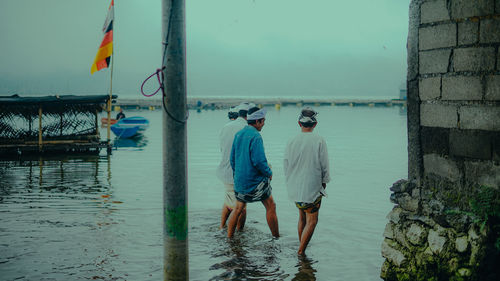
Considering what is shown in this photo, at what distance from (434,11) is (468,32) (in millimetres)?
496

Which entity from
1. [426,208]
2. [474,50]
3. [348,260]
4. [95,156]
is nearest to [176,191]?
[426,208]

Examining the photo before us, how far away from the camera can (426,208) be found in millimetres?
5246

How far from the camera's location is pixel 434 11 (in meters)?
5.16

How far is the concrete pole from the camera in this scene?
13.9 ft

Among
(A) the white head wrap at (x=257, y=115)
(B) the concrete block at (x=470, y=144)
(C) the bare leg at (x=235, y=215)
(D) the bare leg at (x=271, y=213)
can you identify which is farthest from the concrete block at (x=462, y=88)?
(C) the bare leg at (x=235, y=215)

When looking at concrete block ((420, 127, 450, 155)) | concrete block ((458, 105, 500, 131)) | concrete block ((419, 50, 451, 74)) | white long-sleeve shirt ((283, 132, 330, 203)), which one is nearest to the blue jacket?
white long-sleeve shirt ((283, 132, 330, 203))

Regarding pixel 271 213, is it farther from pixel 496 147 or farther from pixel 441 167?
pixel 496 147

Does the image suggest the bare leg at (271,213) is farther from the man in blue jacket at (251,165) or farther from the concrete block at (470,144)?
the concrete block at (470,144)

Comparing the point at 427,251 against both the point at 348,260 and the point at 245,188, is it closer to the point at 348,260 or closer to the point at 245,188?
the point at 348,260

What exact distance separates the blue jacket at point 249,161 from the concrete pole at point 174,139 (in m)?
2.83

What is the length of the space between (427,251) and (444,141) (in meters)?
1.11

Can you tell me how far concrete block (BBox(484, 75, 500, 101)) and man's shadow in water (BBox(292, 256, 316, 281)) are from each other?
9.97ft

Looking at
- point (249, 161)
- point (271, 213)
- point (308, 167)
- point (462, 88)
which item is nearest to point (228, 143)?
point (249, 161)

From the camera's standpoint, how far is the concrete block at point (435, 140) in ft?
16.7
